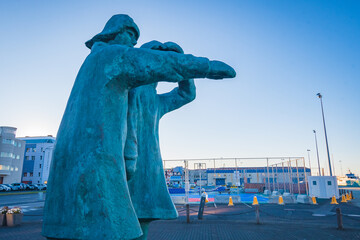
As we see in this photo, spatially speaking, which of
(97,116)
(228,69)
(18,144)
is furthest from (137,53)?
(18,144)

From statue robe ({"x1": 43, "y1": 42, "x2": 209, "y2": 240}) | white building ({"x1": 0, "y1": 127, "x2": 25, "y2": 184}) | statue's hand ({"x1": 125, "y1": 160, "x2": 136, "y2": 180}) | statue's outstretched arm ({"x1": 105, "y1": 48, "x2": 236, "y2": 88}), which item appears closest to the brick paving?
statue's hand ({"x1": 125, "y1": 160, "x2": 136, "y2": 180})

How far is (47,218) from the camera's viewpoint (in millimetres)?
1183

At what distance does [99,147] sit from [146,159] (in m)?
0.46

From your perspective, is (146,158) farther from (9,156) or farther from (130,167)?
(9,156)

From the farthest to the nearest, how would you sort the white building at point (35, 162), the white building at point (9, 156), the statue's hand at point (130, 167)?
the white building at point (35, 162) < the white building at point (9, 156) < the statue's hand at point (130, 167)

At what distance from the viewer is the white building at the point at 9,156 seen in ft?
129

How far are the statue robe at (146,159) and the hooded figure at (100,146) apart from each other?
7.8 inches

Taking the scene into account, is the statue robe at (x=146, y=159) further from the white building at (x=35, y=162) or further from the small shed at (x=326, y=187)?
the white building at (x=35, y=162)

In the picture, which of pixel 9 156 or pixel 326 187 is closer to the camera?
pixel 326 187

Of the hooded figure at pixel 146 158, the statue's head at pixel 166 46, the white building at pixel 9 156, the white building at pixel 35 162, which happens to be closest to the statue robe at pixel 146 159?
the hooded figure at pixel 146 158

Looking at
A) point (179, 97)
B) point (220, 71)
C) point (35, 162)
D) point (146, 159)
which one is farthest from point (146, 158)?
point (35, 162)

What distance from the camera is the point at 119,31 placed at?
1586mm

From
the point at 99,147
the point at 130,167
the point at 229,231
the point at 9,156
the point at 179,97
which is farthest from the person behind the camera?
the point at 9,156

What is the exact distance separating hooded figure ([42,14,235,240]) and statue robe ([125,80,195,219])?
7.8 inches
